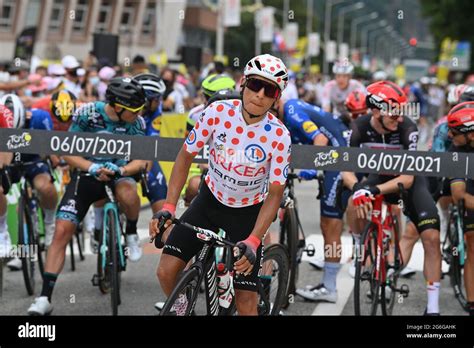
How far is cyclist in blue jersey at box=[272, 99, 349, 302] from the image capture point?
334 inches

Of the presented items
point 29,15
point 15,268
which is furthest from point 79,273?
point 29,15

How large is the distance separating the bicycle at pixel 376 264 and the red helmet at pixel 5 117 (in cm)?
297

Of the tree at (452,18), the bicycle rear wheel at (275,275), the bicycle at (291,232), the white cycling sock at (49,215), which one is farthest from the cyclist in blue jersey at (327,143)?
the tree at (452,18)

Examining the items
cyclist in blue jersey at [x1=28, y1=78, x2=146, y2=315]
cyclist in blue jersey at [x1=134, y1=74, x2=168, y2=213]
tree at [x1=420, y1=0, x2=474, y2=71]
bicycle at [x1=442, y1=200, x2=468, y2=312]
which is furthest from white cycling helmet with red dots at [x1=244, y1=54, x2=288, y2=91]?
tree at [x1=420, y1=0, x2=474, y2=71]

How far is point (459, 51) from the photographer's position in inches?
2788

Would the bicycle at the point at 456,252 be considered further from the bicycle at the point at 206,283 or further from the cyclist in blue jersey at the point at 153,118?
the cyclist in blue jersey at the point at 153,118

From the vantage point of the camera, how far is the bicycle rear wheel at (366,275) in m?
7.55

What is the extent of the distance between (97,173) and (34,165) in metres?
1.58

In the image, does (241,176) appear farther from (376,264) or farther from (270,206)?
(376,264)

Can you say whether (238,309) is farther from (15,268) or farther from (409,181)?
(15,268)

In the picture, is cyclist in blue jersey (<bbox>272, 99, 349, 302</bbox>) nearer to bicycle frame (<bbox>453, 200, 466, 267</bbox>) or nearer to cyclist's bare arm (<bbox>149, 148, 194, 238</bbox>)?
bicycle frame (<bbox>453, 200, 466, 267</bbox>)

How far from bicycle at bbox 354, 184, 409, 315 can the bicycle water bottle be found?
156 centimetres

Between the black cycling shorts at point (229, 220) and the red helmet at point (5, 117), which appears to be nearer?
the black cycling shorts at point (229, 220)
